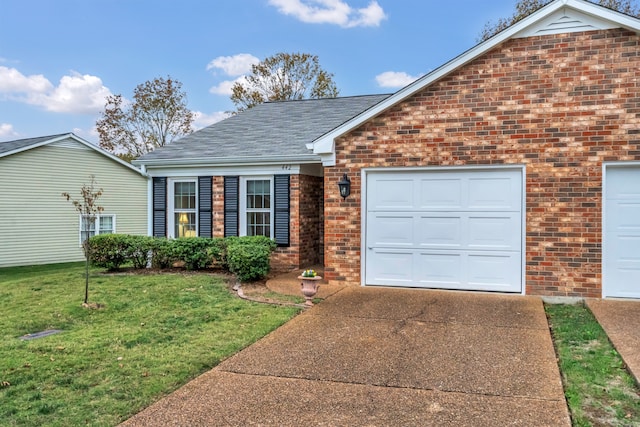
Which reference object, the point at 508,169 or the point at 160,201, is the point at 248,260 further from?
the point at 508,169

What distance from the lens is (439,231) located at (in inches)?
328

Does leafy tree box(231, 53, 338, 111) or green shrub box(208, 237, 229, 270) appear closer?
green shrub box(208, 237, 229, 270)

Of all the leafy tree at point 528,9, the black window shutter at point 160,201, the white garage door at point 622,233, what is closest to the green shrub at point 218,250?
the black window shutter at point 160,201

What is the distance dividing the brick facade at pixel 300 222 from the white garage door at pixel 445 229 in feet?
9.63

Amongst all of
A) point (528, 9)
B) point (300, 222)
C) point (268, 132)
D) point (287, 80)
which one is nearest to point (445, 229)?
point (300, 222)

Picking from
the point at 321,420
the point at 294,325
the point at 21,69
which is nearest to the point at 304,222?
the point at 294,325

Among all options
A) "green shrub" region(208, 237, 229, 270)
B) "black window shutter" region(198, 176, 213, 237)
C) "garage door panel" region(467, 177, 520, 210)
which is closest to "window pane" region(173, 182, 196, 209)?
"black window shutter" region(198, 176, 213, 237)

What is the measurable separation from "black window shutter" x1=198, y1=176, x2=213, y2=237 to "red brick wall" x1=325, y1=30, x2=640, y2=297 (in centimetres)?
573

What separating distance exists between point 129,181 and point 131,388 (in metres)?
16.0

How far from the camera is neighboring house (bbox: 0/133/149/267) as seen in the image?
1487cm

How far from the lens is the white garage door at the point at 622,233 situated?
7430 mm

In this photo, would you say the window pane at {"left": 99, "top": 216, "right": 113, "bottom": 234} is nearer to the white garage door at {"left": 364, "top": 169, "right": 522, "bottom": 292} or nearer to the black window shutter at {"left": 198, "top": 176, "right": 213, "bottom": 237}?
the black window shutter at {"left": 198, "top": 176, "right": 213, "bottom": 237}

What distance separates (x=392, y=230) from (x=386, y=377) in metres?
4.52

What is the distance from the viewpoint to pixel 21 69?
85.3ft
